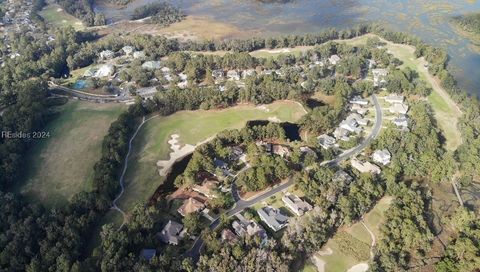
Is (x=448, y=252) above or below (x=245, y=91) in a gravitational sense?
below

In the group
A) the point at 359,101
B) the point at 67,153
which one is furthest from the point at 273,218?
the point at 67,153

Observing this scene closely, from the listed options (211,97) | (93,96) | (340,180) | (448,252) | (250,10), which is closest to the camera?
(448,252)

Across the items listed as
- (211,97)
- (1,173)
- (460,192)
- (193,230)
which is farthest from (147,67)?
(460,192)

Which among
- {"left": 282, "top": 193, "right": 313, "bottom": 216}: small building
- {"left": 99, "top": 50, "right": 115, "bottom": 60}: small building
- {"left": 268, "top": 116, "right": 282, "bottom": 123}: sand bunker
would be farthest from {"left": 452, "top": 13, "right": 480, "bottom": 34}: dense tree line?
{"left": 99, "top": 50, "right": 115, "bottom": 60}: small building

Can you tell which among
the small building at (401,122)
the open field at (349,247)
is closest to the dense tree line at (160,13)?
the small building at (401,122)

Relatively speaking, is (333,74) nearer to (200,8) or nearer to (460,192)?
(460,192)

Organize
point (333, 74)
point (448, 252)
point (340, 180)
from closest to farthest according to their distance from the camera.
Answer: point (448, 252) → point (340, 180) → point (333, 74)

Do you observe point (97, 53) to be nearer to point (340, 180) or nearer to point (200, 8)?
point (200, 8)

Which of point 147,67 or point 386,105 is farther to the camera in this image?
point 147,67

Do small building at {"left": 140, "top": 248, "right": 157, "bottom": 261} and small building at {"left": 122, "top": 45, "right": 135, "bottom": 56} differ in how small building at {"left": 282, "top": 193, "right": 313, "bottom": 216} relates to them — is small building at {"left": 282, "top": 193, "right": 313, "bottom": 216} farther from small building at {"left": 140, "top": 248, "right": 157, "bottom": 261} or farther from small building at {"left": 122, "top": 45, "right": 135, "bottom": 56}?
small building at {"left": 122, "top": 45, "right": 135, "bottom": 56}
